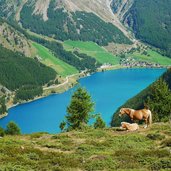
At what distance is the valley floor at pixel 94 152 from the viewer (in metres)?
31.4

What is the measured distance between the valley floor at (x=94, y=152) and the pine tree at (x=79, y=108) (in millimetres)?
44283

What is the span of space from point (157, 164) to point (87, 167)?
5290 millimetres

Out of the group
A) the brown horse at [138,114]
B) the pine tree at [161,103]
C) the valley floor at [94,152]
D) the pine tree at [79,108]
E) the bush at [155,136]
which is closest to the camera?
the valley floor at [94,152]

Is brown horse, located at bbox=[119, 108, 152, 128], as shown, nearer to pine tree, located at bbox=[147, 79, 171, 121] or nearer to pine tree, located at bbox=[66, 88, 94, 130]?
pine tree, located at bbox=[66, 88, 94, 130]

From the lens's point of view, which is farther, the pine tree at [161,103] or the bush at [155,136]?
the pine tree at [161,103]

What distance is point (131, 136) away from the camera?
4300cm

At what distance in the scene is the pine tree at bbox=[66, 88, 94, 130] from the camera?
92.9 metres

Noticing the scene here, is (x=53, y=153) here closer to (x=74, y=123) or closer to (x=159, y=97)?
(x=74, y=123)

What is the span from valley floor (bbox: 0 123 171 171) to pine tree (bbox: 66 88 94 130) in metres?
44.3

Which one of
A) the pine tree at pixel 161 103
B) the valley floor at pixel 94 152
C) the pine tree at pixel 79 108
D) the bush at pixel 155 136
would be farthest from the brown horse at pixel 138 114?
the pine tree at pixel 161 103

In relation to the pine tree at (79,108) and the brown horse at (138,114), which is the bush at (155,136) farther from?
the pine tree at (79,108)

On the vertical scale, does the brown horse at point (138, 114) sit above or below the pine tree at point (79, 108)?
below

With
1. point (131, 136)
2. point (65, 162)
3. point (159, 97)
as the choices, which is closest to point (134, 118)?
point (131, 136)

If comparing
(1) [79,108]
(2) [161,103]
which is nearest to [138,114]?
(1) [79,108]
